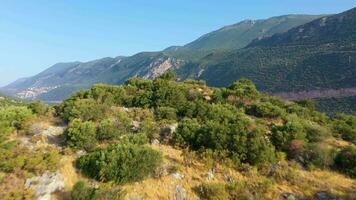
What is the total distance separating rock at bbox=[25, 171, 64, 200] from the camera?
13.1 meters

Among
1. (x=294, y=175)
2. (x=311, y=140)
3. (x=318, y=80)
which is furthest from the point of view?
(x=318, y=80)

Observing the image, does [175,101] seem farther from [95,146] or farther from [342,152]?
[342,152]

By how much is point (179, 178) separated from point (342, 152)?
339 inches

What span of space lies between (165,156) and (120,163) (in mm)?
2480

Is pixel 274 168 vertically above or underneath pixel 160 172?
underneath

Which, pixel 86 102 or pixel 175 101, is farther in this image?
pixel 175 101

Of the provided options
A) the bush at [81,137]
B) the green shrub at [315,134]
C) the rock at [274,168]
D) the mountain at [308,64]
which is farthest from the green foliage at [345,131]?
the mountain at [308,64]

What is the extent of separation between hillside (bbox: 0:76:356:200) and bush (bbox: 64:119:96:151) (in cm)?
5

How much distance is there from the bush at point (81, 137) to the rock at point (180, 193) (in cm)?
499

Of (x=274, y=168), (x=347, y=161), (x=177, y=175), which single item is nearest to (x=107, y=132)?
(x=177, y=175)

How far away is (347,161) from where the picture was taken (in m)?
17.0

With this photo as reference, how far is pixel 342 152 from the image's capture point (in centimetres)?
1745

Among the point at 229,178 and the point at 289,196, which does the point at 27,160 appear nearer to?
the point at 229,178

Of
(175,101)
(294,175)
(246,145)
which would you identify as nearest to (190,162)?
(246,145)
